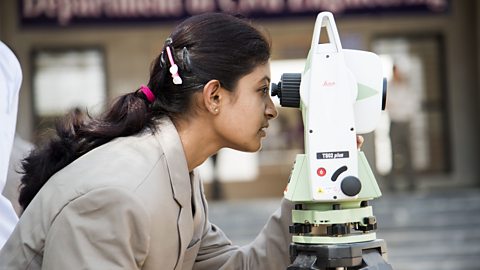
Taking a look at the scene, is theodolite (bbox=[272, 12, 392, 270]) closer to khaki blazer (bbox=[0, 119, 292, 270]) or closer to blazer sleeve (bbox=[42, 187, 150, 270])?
khaki blazer (bbox=[0, 119, 292, 270])

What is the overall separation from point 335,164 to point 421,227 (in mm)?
7714

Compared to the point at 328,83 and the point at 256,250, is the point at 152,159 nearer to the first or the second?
the point at 328,83

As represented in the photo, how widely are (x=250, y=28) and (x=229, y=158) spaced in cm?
1068

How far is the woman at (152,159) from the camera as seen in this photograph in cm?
227

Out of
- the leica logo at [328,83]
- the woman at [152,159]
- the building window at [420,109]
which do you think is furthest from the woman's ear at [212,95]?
the building window at [420,109]

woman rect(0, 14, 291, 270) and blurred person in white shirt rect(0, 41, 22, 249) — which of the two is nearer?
woman rect(0, 14, 291, 270)

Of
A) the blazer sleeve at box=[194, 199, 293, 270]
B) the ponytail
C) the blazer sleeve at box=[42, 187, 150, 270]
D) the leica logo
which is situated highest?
the leica logo

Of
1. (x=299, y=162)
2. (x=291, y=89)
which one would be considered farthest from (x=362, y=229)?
(x=291, y=89)

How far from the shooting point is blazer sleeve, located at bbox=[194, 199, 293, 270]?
2916mm

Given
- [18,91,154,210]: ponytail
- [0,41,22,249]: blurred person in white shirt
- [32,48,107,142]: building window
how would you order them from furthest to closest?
[32,48,107,142]: building window < [0,41,22,249]: blurred person in white shirt < [18,91,154,210]: ponytail

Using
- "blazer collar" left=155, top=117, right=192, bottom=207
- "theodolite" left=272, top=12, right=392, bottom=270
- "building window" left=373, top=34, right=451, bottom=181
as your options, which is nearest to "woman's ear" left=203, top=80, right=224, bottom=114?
"blazer collar" left=155, top=117, right=192, bottom=207

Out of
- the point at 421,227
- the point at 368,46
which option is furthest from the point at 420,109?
the point at 421,227

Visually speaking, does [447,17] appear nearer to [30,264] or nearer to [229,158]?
[229,158]

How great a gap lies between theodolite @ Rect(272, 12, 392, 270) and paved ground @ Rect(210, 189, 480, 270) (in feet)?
21.5
